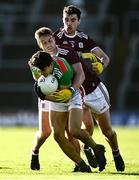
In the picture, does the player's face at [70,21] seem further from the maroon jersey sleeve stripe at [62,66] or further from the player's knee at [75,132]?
the player's knee at [75,132]

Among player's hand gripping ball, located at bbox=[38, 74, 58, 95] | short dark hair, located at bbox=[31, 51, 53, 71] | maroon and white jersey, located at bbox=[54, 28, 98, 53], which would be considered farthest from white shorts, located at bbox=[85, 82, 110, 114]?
short dark hair, located at bbox=[31, 51, 53, 71]

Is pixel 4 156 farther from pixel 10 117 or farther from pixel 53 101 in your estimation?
pixel 10 117

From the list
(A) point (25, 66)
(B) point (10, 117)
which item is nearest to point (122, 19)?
(A) point (25, 66)

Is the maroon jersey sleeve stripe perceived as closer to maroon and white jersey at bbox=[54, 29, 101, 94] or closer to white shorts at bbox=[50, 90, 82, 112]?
white shorts at bbox=[50, 90, 82, 112]

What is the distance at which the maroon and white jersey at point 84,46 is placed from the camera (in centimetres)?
1212

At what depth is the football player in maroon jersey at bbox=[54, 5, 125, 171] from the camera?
11891 mm

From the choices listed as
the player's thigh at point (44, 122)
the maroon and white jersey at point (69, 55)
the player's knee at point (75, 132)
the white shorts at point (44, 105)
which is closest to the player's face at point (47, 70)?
the maroon and white jersey at point (69, 55)

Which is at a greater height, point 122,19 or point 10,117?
point 122,19

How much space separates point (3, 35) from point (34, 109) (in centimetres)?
381

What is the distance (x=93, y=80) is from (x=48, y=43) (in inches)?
55.8

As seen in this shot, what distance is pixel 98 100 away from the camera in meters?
12.1

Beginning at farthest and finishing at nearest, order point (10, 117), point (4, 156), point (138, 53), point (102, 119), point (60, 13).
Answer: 1. point (60, 13)
2. point (138, 53)
3. point (10, 117)
4. point (4, 156)
5. point (102, 119)

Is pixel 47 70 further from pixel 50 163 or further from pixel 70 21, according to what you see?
pixel 50 163

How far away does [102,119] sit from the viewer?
39.3 feet
